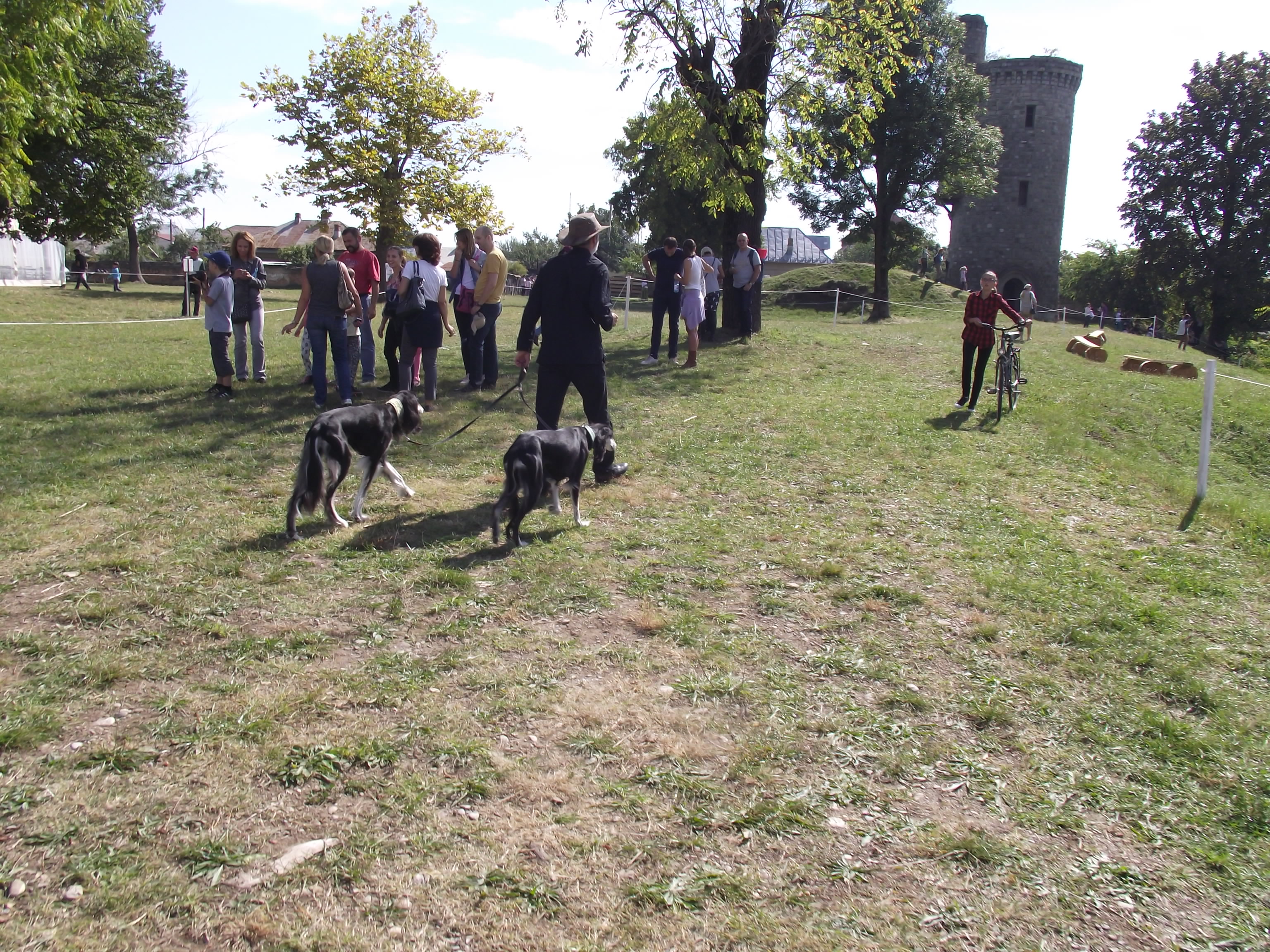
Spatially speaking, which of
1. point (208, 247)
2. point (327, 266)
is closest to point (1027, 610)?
point (327, 266)

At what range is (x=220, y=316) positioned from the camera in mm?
10523

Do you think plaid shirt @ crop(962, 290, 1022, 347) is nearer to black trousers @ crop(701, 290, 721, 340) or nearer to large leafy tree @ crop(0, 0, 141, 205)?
black trousers @ crop(701, 290, 721, 340)

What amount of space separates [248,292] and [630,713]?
29.3 feet

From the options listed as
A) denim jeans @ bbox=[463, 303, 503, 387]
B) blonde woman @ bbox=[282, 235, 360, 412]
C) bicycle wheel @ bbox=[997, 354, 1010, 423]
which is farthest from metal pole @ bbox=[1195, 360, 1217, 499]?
blonde woman @ bbox=[282, 235, 360, 412]

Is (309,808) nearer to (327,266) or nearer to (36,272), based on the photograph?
(327,266)

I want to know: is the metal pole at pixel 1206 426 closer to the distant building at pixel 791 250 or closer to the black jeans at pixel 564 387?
the black jeans at pixel 564 387

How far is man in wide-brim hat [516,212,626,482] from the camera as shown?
6.96 meters

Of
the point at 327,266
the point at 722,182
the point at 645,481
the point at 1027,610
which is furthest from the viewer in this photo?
the point at 722,182

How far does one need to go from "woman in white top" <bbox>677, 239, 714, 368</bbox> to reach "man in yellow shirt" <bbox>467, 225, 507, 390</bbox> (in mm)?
3221

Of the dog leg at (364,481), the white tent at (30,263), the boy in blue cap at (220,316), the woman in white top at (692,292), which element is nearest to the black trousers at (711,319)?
the woman in white top at (692,292)

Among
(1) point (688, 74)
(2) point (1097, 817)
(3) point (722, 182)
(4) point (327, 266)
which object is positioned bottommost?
(2) point (1097, 817)

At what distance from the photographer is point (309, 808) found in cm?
323

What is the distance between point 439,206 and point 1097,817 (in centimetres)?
4055

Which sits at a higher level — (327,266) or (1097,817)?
(327,266)
